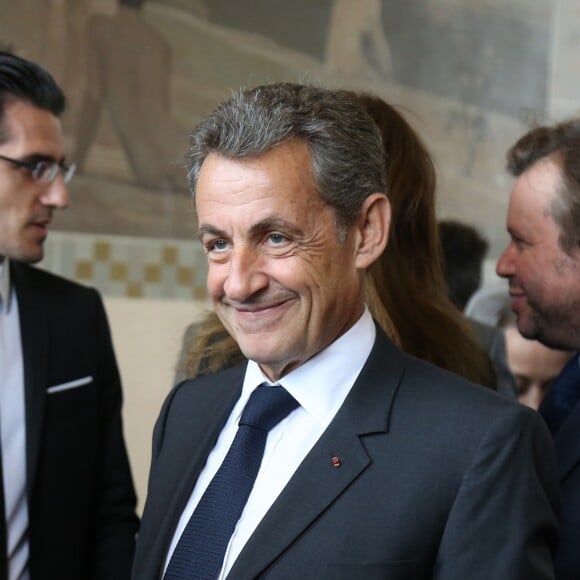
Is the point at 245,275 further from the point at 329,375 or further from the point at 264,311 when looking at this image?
the point at 329,375

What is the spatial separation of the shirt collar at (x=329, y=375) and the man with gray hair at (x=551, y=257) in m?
0.84

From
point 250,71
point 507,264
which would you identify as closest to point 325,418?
point 507,264

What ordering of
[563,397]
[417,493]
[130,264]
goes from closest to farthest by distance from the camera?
1. [417,493]
2. [563,397]
3. [130,264]

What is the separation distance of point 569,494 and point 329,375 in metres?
0.76

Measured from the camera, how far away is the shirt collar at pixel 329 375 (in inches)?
85.0

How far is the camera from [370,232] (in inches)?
85.5

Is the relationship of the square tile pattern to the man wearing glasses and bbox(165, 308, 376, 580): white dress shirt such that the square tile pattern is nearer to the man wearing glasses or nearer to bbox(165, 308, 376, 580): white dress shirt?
the man wearing glasses

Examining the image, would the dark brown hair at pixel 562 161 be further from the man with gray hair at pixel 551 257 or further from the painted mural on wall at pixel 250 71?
the painted mural on wall at pixel 250 71

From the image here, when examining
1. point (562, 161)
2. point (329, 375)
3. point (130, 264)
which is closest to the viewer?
point (329, 375)

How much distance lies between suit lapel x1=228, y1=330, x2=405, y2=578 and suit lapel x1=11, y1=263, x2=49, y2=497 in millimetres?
1328

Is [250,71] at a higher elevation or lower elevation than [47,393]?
higher

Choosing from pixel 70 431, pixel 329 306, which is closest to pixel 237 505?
pixel 329 306

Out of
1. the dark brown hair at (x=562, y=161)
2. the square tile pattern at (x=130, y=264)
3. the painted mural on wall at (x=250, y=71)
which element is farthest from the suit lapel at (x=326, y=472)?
the square tile pattern at (x=130, y=264)

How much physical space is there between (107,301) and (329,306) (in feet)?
15.0
